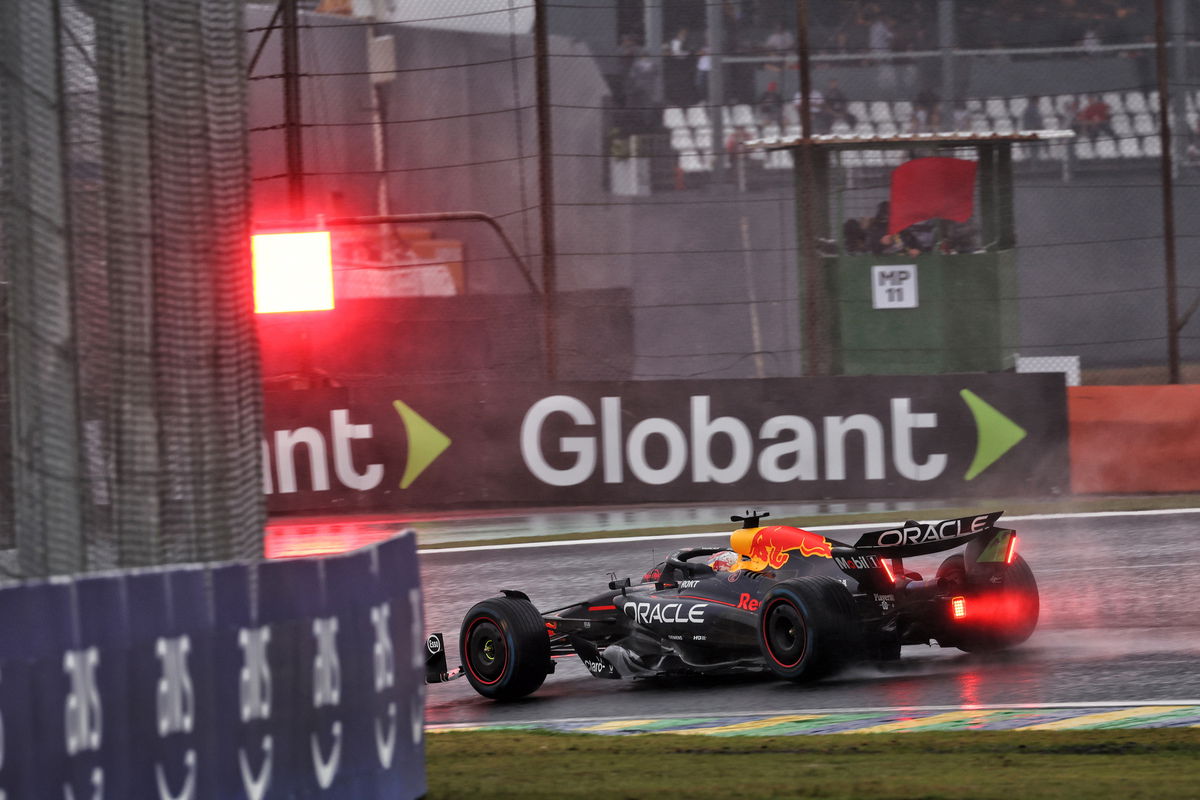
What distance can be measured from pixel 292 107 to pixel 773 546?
9.91 metres

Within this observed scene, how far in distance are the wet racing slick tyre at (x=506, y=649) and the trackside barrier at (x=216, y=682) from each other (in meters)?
3.31

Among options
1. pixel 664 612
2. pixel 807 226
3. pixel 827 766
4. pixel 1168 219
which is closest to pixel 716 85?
pixel 807 226

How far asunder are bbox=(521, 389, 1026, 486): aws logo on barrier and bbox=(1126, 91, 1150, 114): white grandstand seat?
361 inches

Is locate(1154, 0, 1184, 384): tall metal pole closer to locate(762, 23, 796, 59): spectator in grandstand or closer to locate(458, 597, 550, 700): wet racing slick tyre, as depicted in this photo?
locate(458, 597, 550, 700): wet racing slick tyre

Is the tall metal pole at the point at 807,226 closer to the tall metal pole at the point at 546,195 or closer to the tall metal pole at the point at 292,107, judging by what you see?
the tall metal pole at the point at 546,195

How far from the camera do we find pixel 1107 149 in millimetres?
24188

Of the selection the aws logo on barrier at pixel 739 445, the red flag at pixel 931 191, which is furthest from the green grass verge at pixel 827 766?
the red flag at pixel 931 191

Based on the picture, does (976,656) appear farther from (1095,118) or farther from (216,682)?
(1095,118)

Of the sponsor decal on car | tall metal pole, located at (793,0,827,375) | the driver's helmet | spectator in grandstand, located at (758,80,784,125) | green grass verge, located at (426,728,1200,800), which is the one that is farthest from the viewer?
spectator in grandstand, located at (758,80,784,125)

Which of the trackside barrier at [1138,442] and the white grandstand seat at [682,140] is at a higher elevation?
the white grandstand seat at [682,140]

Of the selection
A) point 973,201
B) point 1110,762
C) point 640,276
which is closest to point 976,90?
point 640,276

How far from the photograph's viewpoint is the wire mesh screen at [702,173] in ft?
57.0

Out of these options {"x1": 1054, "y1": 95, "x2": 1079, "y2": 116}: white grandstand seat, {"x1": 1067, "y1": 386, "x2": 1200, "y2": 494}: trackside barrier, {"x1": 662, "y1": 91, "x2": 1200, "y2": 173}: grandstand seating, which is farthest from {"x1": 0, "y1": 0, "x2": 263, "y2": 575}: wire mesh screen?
{"x1": 1054, "y1": 95, "x2": 1079, "y2": 116}: white grandstand seat

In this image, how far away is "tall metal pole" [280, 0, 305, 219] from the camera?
16781mm
